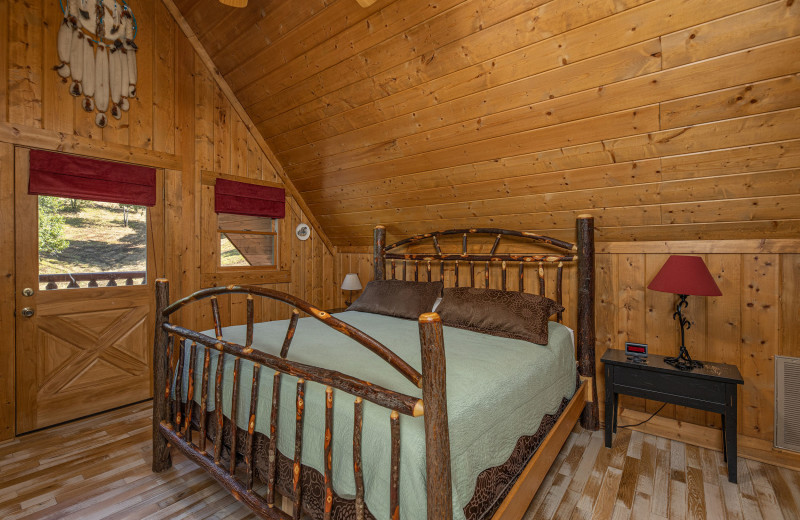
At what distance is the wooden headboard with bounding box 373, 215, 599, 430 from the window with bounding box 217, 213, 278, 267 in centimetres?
114

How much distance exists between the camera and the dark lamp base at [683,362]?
2.16m

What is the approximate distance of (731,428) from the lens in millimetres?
1983

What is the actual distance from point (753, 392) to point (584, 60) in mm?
2189

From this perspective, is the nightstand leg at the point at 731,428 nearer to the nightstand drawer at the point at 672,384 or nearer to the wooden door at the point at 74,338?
the nightstand drawer at the point at 672,384

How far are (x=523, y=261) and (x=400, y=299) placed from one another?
3.31 feet

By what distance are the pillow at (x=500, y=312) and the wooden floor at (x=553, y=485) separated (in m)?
0.76

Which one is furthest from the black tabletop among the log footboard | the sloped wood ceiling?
the log footboard

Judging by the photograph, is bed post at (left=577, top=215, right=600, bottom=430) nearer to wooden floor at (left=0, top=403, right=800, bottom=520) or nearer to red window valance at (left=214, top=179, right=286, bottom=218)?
wooden floor at (left=0, top=403, right=800, bottom=520)

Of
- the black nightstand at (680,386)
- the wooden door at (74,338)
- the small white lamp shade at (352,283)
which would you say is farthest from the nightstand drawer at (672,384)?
the wooden door at (74,338)

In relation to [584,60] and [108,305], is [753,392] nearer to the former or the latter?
[584,60]

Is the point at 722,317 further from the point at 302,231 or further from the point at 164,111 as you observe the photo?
the point at 164,111

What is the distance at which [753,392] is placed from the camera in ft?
7.34

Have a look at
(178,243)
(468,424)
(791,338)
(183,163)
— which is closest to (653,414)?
(791,338)

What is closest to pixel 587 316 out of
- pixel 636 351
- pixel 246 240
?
pixel 636 351
